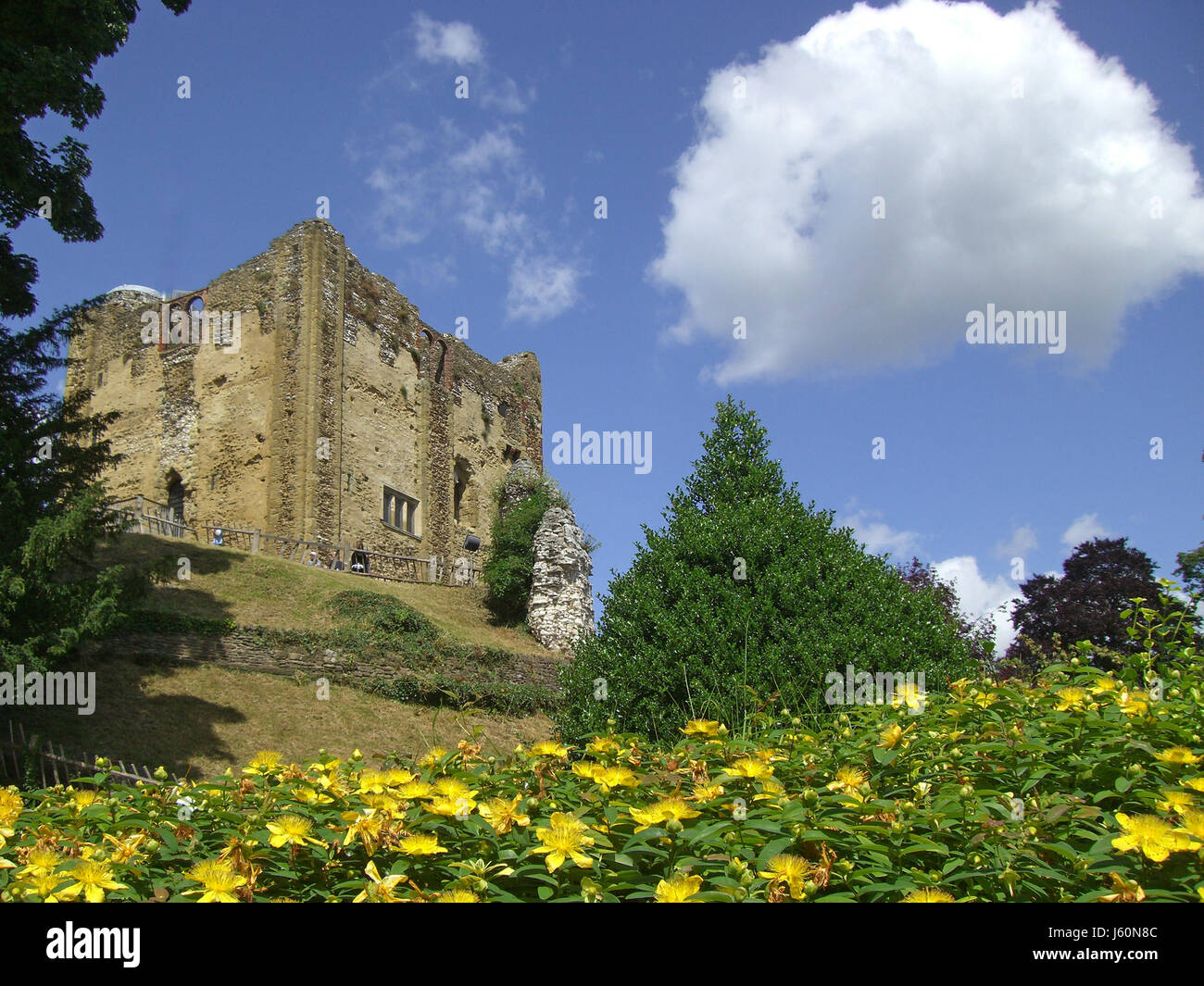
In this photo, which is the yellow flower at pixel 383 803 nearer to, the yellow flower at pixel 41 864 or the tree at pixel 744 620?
the yellow flower at pixel 41 864

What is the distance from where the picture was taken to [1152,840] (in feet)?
7.98

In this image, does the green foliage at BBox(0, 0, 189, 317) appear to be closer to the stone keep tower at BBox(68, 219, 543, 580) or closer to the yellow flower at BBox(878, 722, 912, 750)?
the yellow flower at BBox(878, 722, 912, 750)

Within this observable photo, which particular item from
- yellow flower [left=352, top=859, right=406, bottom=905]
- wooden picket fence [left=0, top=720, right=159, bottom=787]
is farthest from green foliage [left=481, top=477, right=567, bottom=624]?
yellow flower [left=352, top=859, right=406, bottom=905]

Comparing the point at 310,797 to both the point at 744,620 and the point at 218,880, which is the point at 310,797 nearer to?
the point at 218,880

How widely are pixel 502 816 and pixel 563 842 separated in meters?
A: 0.36

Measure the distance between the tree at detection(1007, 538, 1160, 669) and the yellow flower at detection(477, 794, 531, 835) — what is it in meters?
27.7

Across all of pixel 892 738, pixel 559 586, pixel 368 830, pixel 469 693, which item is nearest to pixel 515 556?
pixel 559 586

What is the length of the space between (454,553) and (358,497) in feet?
20.9

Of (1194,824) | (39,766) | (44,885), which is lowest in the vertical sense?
(39,766)

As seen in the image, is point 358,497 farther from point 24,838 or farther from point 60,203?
point 24,838

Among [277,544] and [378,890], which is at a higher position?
[277,544]

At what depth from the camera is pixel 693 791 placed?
10.5ft

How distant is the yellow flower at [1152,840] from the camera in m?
2.39

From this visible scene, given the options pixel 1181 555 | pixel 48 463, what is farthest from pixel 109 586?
pixel 1181 555
